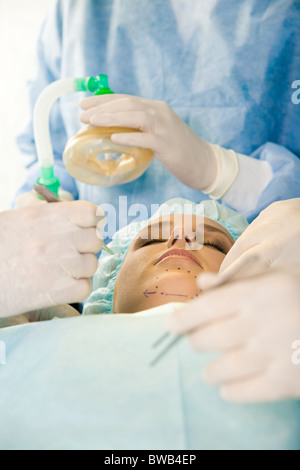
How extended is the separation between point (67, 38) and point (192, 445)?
5.12 ft

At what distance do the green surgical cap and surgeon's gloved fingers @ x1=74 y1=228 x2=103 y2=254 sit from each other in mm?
499

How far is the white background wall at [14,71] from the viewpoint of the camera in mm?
2111

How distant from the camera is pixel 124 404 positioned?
0.67 metres

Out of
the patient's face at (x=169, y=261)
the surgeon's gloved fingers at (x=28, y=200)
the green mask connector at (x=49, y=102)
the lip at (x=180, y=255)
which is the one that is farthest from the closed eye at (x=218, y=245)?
the surgeon's gloved fingers at (x=28, y=200)

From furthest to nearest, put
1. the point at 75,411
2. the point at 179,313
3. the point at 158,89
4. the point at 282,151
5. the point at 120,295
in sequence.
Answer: the point at 158,89 → the point at 282,151 → the point at 120,295 → the point at 75,411 → the point at 179,313

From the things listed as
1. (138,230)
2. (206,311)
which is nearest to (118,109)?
(138,230)

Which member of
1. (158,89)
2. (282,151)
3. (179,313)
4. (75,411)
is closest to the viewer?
(179,313)

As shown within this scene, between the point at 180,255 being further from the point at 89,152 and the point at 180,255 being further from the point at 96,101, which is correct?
the point at 96,101

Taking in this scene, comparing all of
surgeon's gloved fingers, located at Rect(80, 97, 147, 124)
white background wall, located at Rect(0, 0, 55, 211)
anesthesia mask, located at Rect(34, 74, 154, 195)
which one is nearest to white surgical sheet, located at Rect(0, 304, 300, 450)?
anesthesia mask, located at Rect(34, 74, 154, 195)

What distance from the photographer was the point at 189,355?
72cm

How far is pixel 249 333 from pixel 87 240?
0.43m

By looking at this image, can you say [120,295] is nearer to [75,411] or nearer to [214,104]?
[75,411]

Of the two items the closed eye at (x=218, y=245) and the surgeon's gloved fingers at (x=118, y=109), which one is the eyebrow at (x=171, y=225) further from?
the surgeon's gloved fingers at (x=118, y=109)

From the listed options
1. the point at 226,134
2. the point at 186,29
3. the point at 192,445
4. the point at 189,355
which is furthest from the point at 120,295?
the point at 186,29
